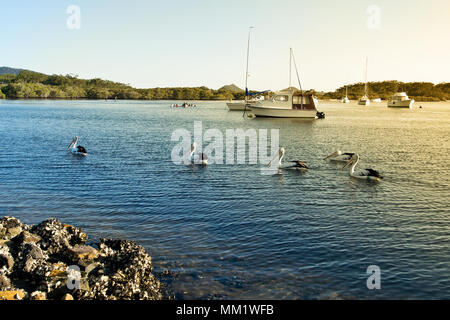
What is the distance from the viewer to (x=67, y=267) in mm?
8609

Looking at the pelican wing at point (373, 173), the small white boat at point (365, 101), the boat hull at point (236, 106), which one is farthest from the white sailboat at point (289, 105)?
the small white boat at point (365, 101)

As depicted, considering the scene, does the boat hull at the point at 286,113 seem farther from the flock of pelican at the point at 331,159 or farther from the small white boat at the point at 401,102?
the small white boat at the point at 401,102

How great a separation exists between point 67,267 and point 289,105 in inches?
2286

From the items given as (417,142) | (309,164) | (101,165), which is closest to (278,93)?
(417,142)

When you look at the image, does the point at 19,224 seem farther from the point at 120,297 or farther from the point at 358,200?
the point at 358,200

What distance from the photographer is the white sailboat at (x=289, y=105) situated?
208 feet

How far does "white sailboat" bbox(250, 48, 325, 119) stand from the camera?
63438mm

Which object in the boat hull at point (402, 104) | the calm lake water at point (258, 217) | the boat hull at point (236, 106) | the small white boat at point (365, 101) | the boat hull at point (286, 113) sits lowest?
the calm lake water at point (258, 217)

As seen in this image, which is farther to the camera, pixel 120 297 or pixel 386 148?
pixel 386 148

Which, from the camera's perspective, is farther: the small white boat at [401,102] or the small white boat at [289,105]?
the small white boat at [401,102]

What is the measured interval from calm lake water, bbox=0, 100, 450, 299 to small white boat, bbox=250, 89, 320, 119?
3821 cm

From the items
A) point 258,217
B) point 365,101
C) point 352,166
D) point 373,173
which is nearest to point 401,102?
point 365,101
